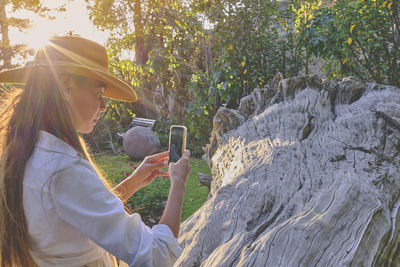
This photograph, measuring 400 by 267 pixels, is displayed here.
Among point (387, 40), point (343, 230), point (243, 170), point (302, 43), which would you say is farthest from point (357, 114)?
point (302, 43)

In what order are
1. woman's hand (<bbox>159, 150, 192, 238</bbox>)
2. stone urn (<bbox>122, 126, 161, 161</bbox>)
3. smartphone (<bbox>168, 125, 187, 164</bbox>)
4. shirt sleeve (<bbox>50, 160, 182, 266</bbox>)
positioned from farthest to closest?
stone urn (<bbox>122, 126, 161, 161</bbox>), smartphone (<bbox>168, 125, 187, 164</bbox>), woman's hand (<bbox>159, 150, 192, 238</bbox>), shirt sleeve (<bbox>50, 160, 182, 266</bbox>)

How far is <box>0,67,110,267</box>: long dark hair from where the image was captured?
4.07ft

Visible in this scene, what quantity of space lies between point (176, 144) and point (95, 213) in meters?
0.86

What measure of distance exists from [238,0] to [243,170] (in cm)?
506

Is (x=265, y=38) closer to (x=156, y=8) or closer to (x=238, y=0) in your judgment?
(x=238, y=0)

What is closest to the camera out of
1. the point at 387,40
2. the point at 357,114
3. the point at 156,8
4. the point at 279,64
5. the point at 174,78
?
the point at 357,114

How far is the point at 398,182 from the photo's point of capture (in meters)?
2.09

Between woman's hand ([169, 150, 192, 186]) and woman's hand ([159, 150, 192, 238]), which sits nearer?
woman's hand ([159, 150, 192, 238])

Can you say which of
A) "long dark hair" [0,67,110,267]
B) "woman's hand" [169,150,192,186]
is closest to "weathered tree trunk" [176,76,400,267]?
"woman's hand" [169,150,192,186]

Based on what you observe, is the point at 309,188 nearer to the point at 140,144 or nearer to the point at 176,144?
the point at 176,144

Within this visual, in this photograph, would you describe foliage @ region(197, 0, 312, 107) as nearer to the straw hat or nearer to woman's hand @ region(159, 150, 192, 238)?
woman's hand @ region(159, 150, 192, 238)

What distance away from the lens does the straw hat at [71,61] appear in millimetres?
1334

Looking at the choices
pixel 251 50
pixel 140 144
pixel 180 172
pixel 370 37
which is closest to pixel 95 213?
pixel 180 172

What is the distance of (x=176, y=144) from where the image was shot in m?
1.97
